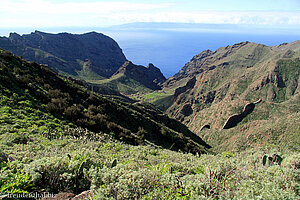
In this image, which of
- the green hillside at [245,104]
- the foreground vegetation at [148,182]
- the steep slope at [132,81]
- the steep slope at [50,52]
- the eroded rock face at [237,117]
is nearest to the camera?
the foreground vegetation at [148,182]

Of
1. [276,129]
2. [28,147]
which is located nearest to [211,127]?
[276,129]

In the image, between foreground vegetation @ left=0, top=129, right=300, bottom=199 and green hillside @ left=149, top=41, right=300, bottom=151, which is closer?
foreground vegetation @ left=0, top=129, right=300, bottom=199

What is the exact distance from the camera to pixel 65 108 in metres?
13.4

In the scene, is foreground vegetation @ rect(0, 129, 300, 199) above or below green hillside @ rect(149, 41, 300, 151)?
above

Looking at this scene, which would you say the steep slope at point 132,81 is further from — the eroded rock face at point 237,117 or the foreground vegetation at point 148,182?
the foreground vegetation at point 148,182

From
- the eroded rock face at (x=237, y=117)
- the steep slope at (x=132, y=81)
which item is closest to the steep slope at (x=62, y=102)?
the eroded rock face at (x=237, y=117)

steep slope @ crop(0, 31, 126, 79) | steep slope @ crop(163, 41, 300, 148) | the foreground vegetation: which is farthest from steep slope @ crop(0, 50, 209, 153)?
steep slope @ crop(0, 31, 126, 79)

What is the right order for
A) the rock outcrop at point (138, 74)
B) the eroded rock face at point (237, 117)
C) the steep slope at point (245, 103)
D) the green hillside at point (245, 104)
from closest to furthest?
the green hillside at point (245, 104) → the steep slope at point (245, 103) → the eroded rock face at point (237, 117) → the rock outcrop at point (138, 74)

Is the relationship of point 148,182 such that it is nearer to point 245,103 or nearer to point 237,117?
point 237,117

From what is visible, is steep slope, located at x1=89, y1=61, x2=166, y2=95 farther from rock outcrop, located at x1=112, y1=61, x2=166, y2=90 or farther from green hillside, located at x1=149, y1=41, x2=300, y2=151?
green hillside, located at x1=149, y1=41, x2=300, y2=151

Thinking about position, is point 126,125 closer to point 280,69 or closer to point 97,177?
point 97,177

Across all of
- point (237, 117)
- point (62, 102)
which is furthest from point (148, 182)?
point (237, 117)

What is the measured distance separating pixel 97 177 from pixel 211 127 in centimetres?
5799

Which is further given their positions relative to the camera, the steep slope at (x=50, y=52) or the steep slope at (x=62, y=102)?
the steep slope at (x=50, y=52)
